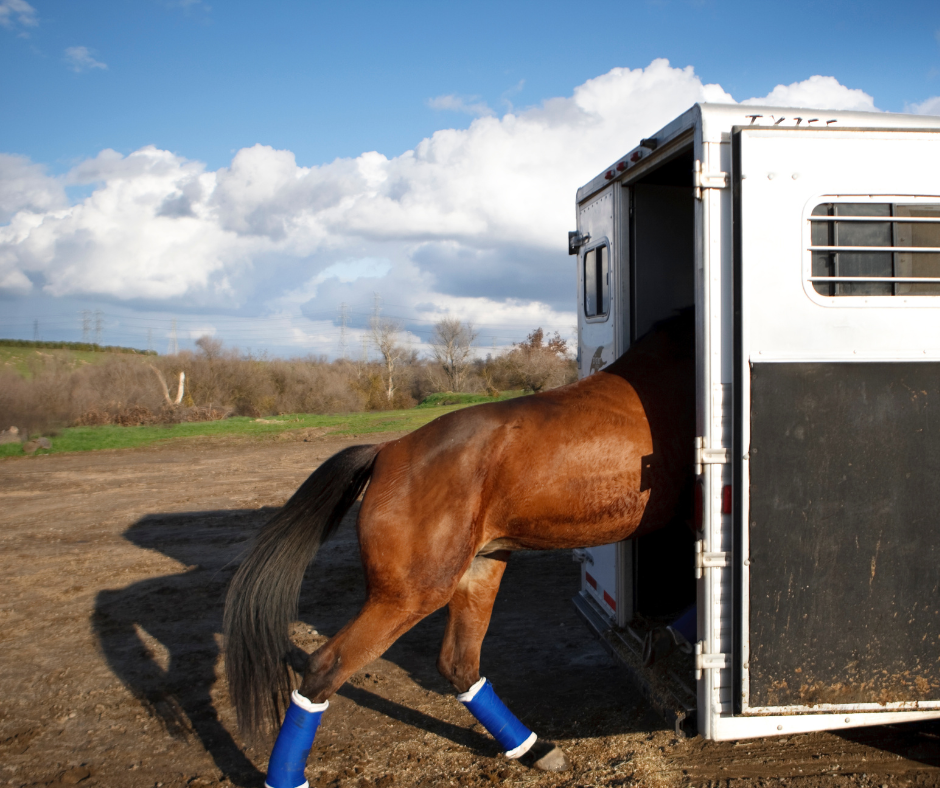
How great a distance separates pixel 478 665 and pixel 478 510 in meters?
0.88

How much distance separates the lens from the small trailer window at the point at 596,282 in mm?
3838

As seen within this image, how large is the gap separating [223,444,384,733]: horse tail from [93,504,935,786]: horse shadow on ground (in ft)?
0.53


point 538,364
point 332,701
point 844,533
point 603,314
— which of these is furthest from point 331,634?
point 538,364

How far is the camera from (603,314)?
388 cm

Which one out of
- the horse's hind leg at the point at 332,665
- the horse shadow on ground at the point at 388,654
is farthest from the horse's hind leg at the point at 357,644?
the horse shadow on ground at the point at 388,654

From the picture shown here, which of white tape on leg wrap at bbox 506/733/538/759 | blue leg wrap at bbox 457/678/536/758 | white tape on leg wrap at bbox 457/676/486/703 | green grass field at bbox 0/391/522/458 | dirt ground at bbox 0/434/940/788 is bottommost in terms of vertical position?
dirt ground at bbox 0/434/940/788

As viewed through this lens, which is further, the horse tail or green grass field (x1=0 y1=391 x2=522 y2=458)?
green grass field (x1=0 y1=391 x2=522 y2=458)

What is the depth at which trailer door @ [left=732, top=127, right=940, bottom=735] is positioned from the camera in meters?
2.46

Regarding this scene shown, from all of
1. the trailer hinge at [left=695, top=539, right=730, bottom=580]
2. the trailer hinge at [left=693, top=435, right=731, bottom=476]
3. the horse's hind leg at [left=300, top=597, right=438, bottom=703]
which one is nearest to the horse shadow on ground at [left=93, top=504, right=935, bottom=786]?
the horse's hind leg at [left=300, top=597, right=438, bottom=703]

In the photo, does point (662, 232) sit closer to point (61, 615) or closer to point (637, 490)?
point (637, 490)

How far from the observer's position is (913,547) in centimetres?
250

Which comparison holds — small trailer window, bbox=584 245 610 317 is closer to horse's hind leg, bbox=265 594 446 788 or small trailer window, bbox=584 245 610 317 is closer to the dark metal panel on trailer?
the dark metal panel on trailer

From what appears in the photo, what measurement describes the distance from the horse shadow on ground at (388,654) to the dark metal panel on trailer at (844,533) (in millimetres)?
826

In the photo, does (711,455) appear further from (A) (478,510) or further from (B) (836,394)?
(A) (478,510)
